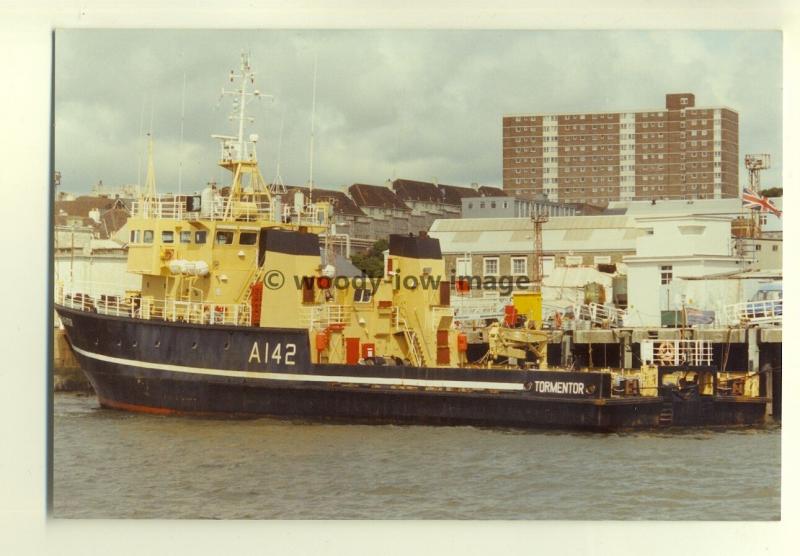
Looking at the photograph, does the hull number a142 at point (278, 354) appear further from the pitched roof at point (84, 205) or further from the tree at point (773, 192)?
the tree at point (773, 192)

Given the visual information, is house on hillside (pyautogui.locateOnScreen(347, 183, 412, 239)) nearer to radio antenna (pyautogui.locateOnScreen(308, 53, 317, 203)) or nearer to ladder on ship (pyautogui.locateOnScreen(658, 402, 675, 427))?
radio antenna (pyautogui.locateOnScreen(308, 53, 317, 203))

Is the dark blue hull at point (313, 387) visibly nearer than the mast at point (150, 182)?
No

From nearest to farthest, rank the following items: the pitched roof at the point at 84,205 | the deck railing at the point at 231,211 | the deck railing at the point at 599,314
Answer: the pitched roof at the point at 84,205
the deck railing at the point at 231,211
the deck railing at the point at 599,314

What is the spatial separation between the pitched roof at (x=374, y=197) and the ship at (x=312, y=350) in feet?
2.60

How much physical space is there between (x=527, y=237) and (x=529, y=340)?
1479 mm

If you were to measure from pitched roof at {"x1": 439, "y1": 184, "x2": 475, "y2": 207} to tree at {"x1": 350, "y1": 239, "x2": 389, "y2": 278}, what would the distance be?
1197 mm

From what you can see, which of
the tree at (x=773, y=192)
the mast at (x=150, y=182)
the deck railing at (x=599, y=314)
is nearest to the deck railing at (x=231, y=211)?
the mast at (x=150, y=182)

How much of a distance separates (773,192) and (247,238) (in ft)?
20.2

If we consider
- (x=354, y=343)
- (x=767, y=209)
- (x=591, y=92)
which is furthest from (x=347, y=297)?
(x=767, y=209)

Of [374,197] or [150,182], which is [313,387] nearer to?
[374,197]

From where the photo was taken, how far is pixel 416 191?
14.1 metres

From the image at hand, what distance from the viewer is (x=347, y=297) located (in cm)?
1523

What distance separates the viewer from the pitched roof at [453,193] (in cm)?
1416
